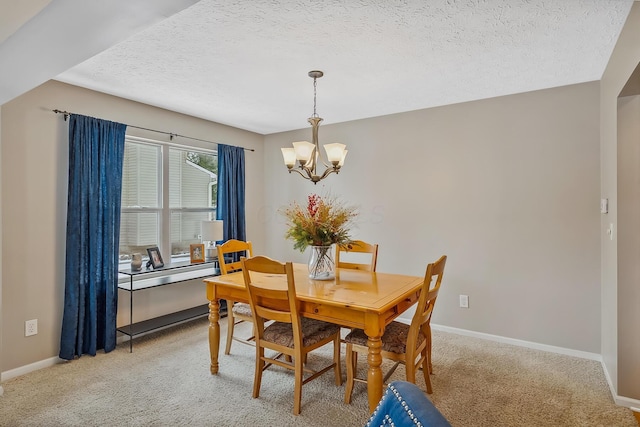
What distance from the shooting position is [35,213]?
2.89 meters

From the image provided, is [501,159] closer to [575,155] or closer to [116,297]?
[575,155]

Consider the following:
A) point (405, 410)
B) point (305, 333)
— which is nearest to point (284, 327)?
point (305, 333)

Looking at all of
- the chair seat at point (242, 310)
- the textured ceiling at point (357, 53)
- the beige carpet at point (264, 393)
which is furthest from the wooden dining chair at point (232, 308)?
the textured ceiling at point (357, 53)

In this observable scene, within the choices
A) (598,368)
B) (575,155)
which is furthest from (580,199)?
(598,368)

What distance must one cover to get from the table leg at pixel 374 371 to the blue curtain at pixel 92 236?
8.21ft

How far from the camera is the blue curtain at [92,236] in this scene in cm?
302

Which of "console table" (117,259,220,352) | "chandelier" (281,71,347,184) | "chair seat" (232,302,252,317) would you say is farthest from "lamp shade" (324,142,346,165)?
"console table" (117,259,220,352)

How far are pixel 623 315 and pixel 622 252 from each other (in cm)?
41

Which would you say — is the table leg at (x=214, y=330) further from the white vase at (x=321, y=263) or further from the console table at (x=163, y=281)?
the console table at (x=163, y=281)

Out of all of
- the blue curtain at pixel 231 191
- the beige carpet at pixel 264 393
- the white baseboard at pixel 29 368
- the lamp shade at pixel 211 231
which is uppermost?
the blue curtain at pixel 231 191

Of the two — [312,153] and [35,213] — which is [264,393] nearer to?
[312,153]

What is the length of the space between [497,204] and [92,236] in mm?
3814

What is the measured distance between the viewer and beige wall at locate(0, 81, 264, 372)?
2.75 metres

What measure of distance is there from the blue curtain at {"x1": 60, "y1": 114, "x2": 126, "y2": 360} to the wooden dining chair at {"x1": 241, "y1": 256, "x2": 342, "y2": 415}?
1.66m
